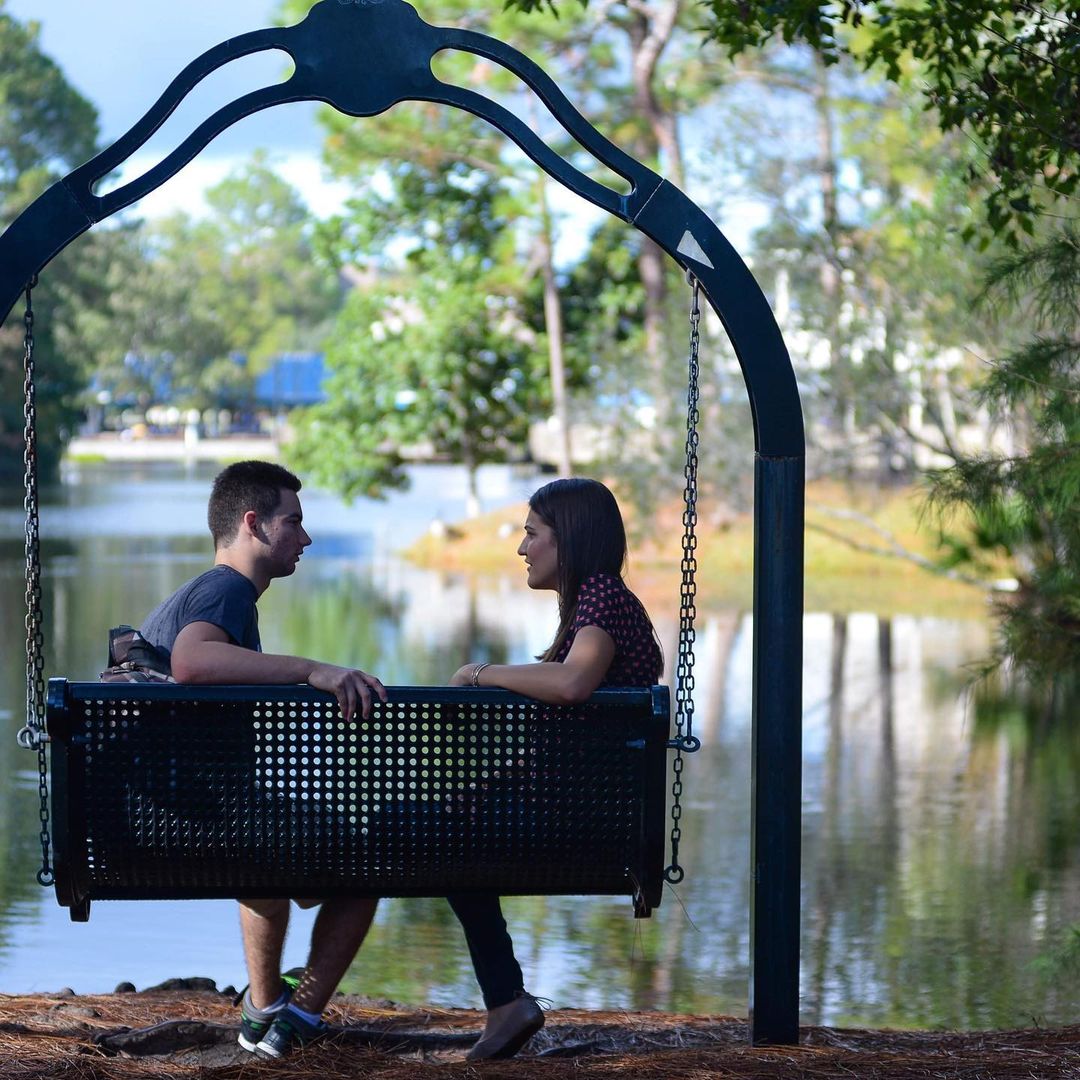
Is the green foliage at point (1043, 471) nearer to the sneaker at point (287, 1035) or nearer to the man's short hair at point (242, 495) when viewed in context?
the man's short hair at point (242, 495)

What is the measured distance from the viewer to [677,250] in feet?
15.5

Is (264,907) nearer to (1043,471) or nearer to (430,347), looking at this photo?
(1043,471)

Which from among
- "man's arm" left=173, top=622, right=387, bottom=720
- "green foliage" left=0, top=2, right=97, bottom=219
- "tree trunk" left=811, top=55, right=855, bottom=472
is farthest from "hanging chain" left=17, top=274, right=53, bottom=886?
"green foliage" left=0, top=2, right=97, bottom=219

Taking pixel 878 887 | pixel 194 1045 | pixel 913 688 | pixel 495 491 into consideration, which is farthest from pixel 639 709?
pixel 495 491

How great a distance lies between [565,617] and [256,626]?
2.45 ft

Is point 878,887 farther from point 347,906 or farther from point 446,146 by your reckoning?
point 446,146

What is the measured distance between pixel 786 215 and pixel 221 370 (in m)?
78.3

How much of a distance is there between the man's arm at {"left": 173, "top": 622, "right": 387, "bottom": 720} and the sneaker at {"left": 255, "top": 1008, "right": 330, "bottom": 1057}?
898 mm

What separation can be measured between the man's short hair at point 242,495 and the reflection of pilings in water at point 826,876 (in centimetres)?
242

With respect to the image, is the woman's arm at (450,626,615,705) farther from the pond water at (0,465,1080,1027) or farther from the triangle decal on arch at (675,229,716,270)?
the pond water at (0,465,1080,1027)

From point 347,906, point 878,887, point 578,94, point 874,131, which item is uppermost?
→ point 578,94

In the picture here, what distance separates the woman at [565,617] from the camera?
4.67 meters

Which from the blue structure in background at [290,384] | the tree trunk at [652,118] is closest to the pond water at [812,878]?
the tree trunk at [652,118]

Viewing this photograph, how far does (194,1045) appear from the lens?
4.80m
